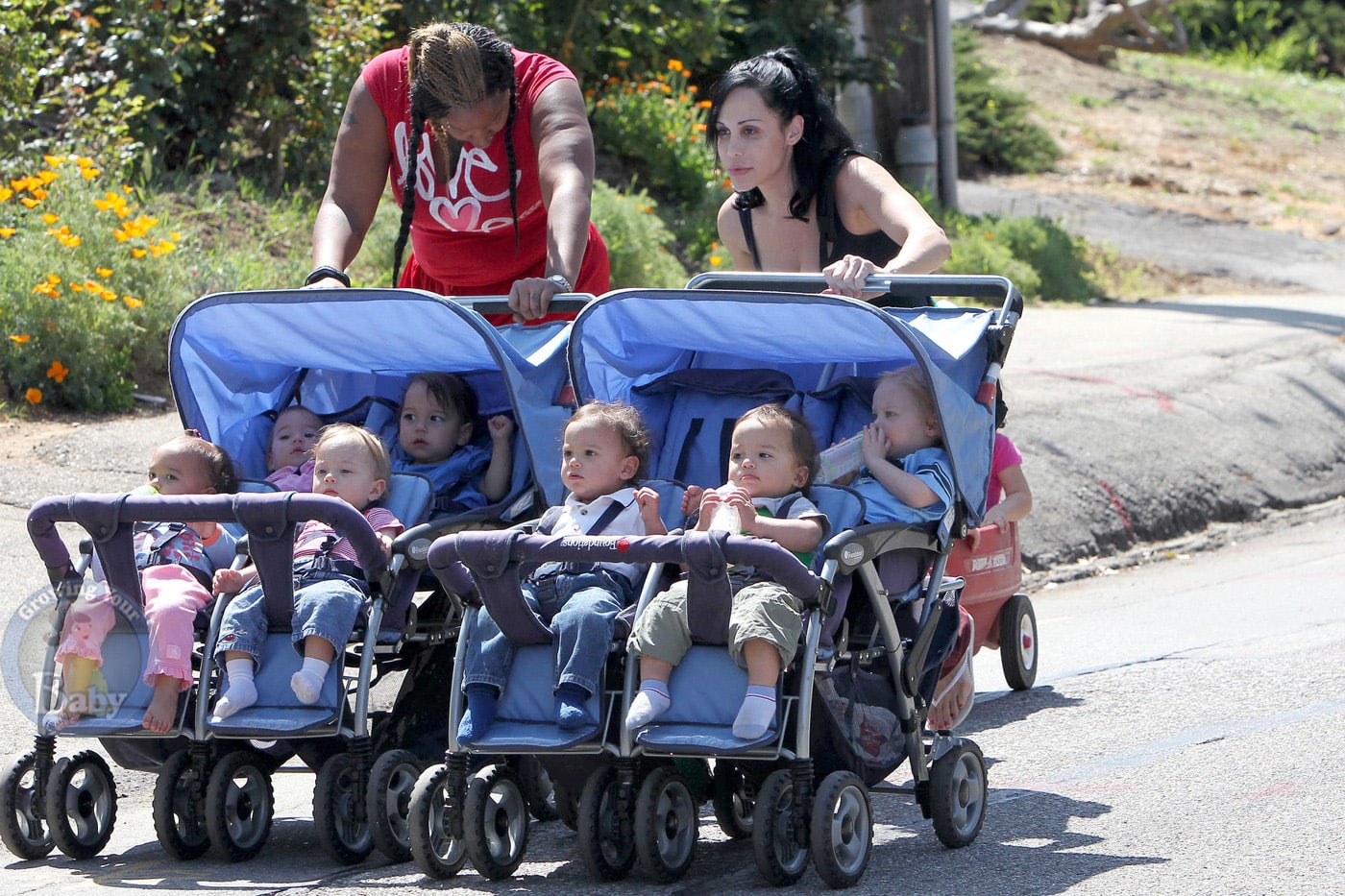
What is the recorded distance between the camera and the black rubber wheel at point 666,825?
A: 3.81 meters

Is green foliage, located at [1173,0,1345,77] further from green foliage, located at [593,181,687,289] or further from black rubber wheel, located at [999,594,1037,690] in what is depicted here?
black rubber wheel, located at [999,594,1037,690]

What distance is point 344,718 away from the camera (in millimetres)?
4098

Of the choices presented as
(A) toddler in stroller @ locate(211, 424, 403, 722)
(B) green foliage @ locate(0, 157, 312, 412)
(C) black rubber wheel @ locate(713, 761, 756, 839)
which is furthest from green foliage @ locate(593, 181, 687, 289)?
(C) black rubber wheel @ locate(713, 761, 756, 839)

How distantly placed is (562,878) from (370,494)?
1.21 meters

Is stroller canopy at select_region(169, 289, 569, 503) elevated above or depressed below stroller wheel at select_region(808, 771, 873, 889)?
above

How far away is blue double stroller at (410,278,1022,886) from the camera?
3775mm

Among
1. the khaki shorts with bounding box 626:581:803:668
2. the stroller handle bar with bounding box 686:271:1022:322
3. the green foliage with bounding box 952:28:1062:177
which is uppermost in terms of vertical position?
the green foliage with bounding box 952:28:1062:177

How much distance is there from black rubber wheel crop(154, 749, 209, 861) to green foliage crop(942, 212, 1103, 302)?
1080cm

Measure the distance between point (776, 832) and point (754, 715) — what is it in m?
0.29

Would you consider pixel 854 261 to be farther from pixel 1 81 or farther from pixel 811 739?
pixel 1 81

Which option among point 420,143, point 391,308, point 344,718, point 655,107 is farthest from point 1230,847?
point 655,107

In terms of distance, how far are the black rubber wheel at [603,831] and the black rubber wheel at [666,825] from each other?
46 mm

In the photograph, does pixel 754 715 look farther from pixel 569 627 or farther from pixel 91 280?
pixel 91 280

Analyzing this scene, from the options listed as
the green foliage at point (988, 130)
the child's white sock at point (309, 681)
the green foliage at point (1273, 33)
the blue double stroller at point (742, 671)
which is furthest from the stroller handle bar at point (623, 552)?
the green foliage at point (1273, 33)
